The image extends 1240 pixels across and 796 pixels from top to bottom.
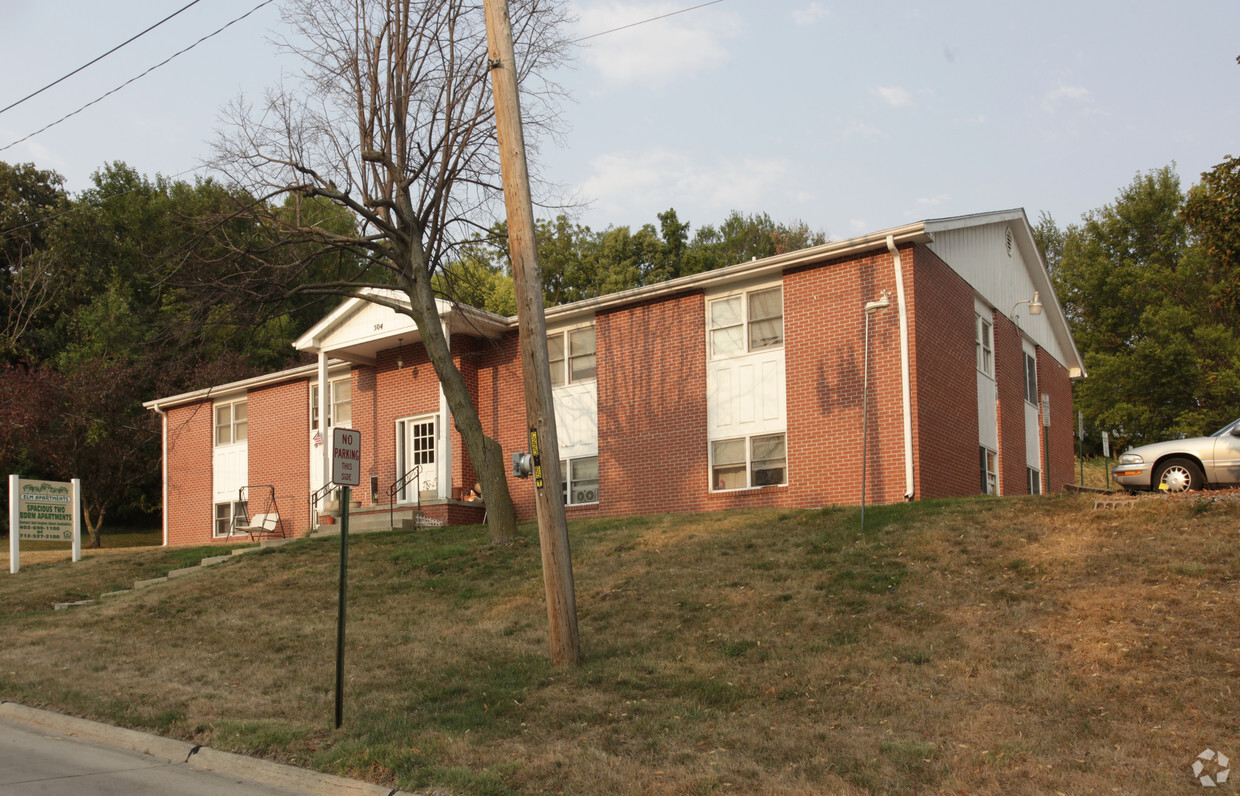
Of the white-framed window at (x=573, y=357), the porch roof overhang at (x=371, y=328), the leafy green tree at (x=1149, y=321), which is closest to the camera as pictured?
the white-framed window at (x=573, y=357)

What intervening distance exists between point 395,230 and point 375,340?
584 cm

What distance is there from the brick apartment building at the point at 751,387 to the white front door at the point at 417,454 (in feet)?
0.17

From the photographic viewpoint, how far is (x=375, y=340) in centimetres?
2419

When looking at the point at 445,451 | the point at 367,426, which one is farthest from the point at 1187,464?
the point at 367,426

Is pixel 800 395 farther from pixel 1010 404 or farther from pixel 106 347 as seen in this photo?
pixel 106 347

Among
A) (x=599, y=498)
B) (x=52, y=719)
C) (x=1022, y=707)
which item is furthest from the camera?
(x=599, y=498)

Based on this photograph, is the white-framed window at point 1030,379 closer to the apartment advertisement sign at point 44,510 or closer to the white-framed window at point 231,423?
the white-framed window at point 231,423

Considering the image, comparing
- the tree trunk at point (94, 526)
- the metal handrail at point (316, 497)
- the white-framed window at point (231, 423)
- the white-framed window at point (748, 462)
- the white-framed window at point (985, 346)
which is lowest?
the tree trunk at point (94, 526)

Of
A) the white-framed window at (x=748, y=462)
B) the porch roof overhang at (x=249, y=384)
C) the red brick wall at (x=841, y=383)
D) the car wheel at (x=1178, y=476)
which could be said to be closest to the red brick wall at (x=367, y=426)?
the porch roof overhang at (x=249, y=384)

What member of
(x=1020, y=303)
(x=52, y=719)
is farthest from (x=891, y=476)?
(x=52, y=719)

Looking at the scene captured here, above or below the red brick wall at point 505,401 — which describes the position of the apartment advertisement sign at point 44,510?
below

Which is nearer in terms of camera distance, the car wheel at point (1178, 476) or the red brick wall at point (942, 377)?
the car wheel at point (1178, 476)

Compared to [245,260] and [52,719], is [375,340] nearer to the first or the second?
[245,260]

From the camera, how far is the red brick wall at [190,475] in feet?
101
